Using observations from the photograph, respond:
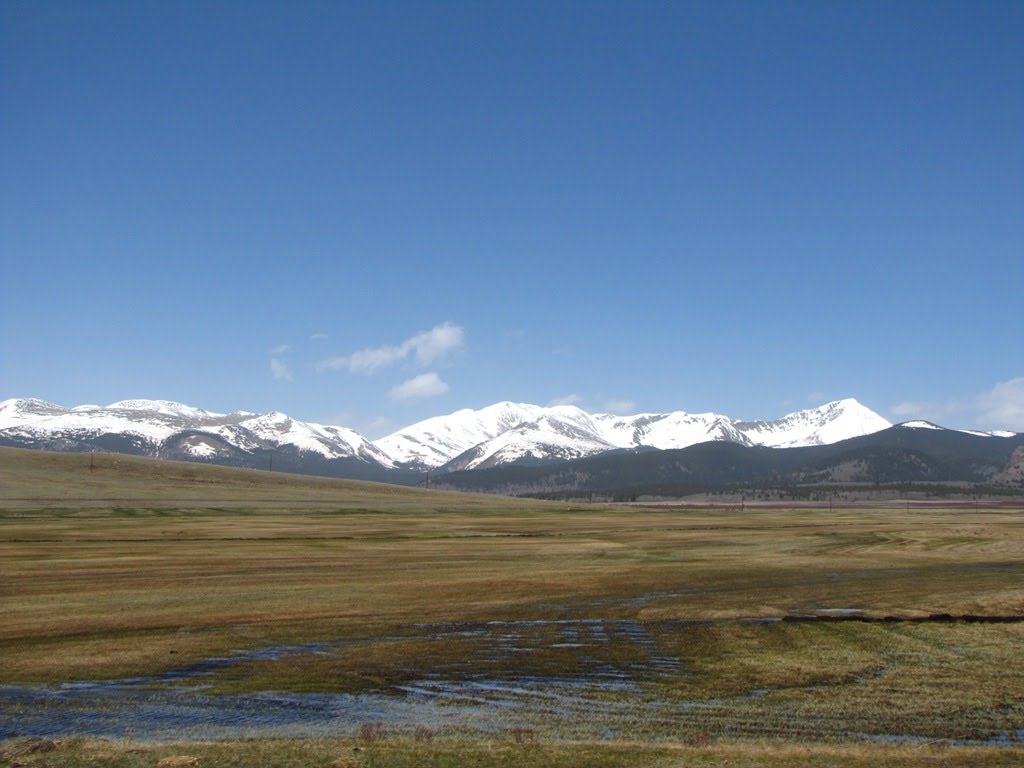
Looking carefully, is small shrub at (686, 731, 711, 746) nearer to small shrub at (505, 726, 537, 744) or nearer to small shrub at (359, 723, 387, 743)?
small shrub at (505, 726, 537, 744)

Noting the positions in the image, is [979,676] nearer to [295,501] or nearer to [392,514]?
[392,514]

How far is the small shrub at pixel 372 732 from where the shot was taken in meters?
20.2

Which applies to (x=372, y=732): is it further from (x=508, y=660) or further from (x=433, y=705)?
(x=508, y=660)

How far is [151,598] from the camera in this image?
4425 cm

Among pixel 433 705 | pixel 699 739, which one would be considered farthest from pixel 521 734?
pixel 699 739

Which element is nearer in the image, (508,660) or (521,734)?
(521,734)

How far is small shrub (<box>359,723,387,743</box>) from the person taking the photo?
20.2 m

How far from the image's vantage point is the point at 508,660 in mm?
29719

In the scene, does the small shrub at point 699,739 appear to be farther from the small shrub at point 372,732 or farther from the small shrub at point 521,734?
the small shrub at point 372,732

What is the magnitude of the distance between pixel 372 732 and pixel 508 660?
9.63m

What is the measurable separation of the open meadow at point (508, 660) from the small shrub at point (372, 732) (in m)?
0.08

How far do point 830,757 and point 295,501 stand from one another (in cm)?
17379

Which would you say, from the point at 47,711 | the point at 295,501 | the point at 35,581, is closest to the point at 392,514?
the point at 295,501

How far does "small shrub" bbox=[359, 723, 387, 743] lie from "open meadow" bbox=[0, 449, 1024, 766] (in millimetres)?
80
